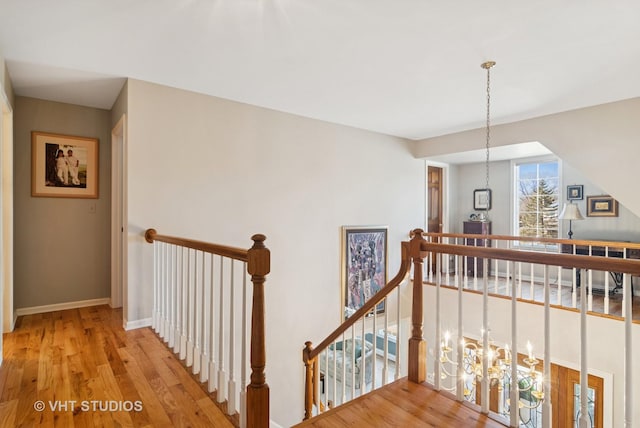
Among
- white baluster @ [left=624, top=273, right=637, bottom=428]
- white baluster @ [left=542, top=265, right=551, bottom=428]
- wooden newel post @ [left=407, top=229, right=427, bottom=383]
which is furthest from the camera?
wooden newel post @ [left=407, top=229, right=427, bottom=383]

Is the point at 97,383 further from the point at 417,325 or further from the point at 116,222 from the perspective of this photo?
the point at 116,222

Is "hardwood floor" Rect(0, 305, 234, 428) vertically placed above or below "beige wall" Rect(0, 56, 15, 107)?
below

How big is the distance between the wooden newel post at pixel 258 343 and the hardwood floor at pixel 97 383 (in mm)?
313

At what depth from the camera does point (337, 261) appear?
488cm

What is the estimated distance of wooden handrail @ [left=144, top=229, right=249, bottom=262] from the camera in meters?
1.69

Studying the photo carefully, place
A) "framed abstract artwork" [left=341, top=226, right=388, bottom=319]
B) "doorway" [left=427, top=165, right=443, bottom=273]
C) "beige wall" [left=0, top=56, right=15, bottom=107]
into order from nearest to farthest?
"beige wall" [left=0, top=56, right=15, bottom=107] → "framed abstract artwork" [left=341, top=226, right=388, bottom=319] → "doorway" [left=427, top=165, right=443, bottom=273]

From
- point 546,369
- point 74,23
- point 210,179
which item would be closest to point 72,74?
point 74,23

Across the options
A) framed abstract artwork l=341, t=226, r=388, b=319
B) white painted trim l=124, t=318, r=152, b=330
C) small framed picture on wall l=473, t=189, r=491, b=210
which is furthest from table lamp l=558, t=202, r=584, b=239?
white painted trim l=124, t=318, r=152, b=330

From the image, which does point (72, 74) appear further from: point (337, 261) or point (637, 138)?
point (637, 138)

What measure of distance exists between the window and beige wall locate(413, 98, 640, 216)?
1.62 metres

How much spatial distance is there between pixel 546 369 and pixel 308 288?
10.7 ft

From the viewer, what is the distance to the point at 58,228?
3.80 metres

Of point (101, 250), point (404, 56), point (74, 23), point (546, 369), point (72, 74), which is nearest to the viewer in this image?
point (546, 369)

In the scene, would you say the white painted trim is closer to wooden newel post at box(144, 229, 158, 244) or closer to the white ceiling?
wooden newel post at box(144, 229, 158, 244)
